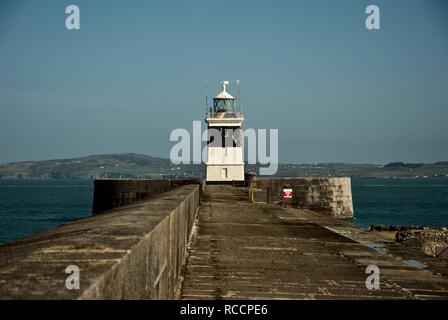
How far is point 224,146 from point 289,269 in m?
37.0

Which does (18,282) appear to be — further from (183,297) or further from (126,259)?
(183,297)

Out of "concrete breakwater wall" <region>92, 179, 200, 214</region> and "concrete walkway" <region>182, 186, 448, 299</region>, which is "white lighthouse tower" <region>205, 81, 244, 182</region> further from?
"concrete walkway" <region>182, 186, 448, 299</region>

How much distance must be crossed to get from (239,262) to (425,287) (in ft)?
7.23

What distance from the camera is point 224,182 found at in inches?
1665

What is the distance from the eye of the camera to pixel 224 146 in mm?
44312

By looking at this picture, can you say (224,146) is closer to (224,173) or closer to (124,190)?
(224,173)

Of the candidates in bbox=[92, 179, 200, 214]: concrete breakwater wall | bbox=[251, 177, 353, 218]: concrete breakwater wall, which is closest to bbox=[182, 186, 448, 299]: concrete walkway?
bbox=[92, 179, 200, 214]: concrete breakwater wall

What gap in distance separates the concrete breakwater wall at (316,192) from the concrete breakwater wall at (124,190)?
5494mm

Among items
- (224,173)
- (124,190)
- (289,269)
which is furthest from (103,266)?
(224,173)

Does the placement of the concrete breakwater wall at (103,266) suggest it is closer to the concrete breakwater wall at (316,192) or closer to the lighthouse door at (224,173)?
the concrete breakwater wall at (316,192)

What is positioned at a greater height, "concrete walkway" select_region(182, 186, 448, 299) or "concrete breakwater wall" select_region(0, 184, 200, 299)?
"concrete breakwater wall" select_region(0, 184, 200, 299)

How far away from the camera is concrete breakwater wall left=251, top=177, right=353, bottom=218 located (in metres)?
38.0

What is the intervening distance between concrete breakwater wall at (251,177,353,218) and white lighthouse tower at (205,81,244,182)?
5.35 m
